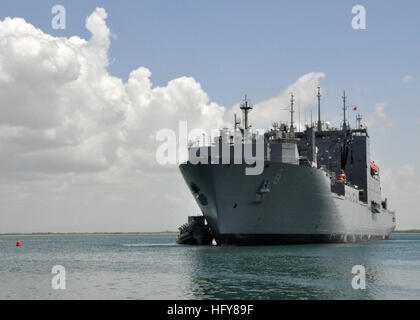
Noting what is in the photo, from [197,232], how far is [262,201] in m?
17.9

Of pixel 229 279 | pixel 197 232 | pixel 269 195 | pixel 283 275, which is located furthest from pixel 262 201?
pixel 197 232

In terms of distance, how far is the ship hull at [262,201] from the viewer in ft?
142

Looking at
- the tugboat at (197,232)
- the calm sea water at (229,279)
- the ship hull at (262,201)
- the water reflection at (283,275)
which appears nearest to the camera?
the water reflection at (283,275)

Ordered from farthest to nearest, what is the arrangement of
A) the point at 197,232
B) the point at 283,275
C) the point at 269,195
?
the point at 197,232 < the point at 269,195 < the point at 283,275

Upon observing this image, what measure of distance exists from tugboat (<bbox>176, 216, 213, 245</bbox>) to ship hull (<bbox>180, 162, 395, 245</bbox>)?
12226mm

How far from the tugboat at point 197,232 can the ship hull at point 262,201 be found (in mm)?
12226

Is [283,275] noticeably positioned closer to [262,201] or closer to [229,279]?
[229,279]

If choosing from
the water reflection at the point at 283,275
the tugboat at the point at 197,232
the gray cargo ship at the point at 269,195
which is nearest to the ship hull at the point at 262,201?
the gray cargo ship at the point at 269,195

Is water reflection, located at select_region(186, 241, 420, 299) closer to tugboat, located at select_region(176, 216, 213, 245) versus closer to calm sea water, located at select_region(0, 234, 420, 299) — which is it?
calm sea water, located at select_region(0, 234, 420, 299)

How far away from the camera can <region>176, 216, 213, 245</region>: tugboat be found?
5938 centimetres

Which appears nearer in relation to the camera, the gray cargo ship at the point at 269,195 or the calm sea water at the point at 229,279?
the calm sea water at the point at 229,279

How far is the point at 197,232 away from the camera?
60.2 m

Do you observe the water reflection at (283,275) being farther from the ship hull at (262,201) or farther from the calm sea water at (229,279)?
the ship hull at (262,201)
